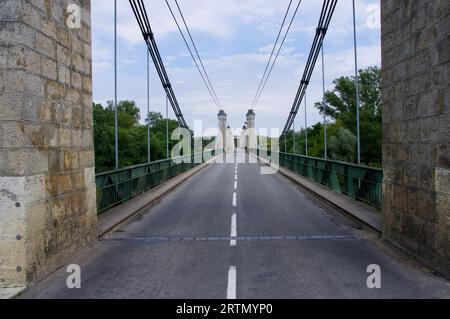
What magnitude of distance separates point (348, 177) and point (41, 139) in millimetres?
9634

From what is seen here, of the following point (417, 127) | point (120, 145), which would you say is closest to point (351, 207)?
point (417, 127)

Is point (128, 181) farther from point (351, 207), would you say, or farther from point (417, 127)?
point (417, 127)

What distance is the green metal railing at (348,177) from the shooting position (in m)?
10.6

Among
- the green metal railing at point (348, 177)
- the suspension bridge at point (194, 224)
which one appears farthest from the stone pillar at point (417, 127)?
the green metal railing at point (348, 177)

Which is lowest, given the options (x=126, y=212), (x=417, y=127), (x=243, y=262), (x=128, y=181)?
(x=243, y=262)

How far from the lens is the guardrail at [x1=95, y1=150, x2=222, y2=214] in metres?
10.7

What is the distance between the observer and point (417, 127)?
6.59 meters

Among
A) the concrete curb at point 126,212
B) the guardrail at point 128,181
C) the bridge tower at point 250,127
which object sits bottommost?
the concrete curb at point 126,212

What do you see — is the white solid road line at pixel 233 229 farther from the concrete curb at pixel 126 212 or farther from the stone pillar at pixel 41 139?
the stone pillar at pixel 41 139

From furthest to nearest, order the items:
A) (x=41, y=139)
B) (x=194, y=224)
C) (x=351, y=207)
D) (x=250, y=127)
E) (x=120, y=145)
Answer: (x=250, y=127), (x=120, y=145), (x=351, y=207), (x=194, y=224), (x=41, y=139)

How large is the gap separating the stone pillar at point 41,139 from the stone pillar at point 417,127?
18.1 feet

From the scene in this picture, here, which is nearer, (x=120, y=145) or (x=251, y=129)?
(x=120, y=145)
